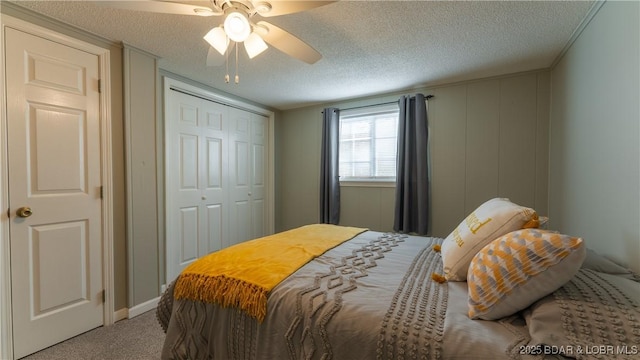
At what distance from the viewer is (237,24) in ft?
4.20

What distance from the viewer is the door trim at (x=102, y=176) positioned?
5.43 ft

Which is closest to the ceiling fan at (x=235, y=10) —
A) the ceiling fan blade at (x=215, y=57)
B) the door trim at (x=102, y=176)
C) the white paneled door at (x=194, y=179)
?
the ceiling fan blade at (x=215, y=57)

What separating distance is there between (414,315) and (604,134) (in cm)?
164

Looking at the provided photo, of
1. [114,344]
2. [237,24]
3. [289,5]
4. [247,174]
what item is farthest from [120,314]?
[289,5]

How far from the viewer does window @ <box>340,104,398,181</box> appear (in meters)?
3.42

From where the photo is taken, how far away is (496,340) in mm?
830

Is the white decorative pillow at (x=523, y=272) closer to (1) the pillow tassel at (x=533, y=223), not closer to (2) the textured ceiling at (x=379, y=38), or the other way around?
(1) the pillow tassel at (x=533, y=223)

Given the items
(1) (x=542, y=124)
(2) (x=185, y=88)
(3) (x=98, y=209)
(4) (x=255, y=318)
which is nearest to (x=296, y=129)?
(2) (x=185, y=88)

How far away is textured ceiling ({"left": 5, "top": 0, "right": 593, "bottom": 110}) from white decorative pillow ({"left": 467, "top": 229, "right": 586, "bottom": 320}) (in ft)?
4.91

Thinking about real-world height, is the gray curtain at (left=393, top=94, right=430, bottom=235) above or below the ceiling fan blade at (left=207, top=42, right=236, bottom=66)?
Result: below

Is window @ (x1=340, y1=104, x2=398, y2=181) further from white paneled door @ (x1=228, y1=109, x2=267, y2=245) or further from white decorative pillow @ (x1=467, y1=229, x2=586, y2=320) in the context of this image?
white decorative pillow @ (x1=467, y1=229, x2=586, y2=320)

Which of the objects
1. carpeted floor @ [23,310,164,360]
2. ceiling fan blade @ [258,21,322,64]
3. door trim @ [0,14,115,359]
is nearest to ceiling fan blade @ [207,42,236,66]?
ceiling fan blade @ [258,21,322,64]

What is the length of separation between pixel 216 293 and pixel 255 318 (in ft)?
0.81

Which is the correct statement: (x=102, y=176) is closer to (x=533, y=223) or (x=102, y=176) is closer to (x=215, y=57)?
(x=215, y=57)
